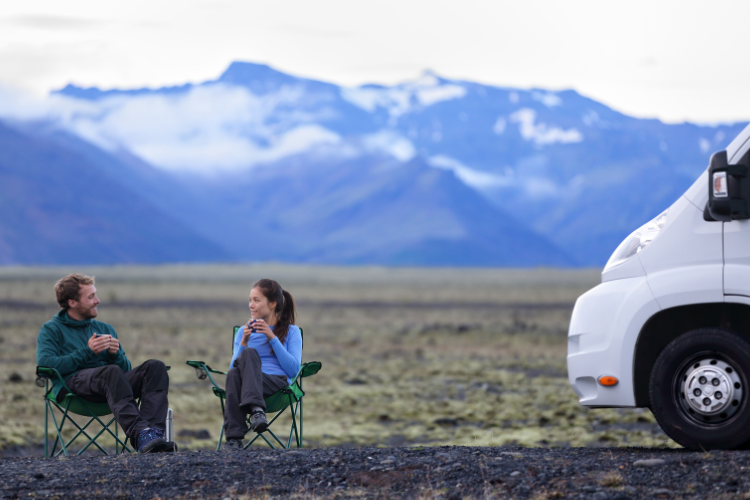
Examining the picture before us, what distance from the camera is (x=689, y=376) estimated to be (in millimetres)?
6074

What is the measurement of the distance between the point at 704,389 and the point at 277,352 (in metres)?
3.10

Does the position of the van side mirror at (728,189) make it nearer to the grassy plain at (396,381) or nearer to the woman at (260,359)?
the woman at (260,359)

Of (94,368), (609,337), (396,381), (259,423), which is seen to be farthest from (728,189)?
(396,381)

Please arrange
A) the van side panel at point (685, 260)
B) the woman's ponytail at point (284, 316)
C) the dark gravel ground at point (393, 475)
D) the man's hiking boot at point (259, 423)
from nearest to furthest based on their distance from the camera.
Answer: the dark gravel ground at point (393, 475) → the van side panel at point (685, 260) → the man's hiking boot at point (259, 423) → the woman's ponytail at point (284, 316)

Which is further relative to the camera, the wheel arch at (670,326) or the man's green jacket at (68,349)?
the man's green jacket at (68,349)

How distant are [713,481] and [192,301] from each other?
5009 cm

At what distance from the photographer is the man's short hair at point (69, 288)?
7.20 m

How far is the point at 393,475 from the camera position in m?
5.81

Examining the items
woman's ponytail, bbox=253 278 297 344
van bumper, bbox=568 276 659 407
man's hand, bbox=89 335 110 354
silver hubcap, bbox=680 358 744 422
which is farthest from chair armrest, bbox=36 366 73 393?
silver hubcap, bbox=680 358 744 422

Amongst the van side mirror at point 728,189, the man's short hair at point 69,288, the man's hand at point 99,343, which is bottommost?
the man's hand at point 99,343

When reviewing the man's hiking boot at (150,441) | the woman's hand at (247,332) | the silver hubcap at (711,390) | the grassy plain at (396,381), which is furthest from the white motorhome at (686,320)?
the grassy plain at (396,381)

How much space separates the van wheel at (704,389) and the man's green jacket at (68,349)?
157 inches

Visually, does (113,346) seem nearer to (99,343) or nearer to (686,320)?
(99,343)

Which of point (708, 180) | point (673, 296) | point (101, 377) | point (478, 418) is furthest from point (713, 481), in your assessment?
point (478, 418)
